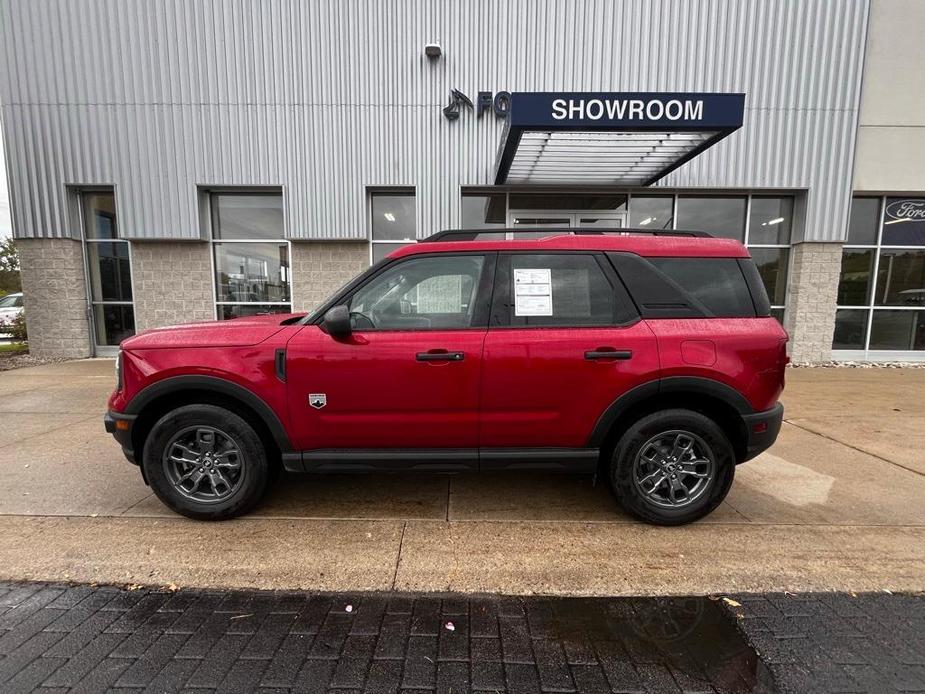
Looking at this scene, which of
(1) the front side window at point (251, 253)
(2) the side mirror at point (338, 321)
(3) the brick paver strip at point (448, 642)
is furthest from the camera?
(1) the front side window at point (251, 253)

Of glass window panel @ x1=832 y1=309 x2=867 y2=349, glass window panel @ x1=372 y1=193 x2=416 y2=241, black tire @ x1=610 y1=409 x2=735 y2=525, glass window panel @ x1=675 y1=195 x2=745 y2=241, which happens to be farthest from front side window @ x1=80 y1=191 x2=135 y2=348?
glass window panel @ x1=832 y1=309 x2=867 y2=349

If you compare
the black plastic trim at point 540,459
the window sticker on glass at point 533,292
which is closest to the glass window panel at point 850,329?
the black plastic trim at point 540,459

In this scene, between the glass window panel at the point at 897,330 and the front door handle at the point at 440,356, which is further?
the glass window panel at the point at 897,330

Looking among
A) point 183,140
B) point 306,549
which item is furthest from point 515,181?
point 306,549

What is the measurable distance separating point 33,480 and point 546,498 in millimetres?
4289

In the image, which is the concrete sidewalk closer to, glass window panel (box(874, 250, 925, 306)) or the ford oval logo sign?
glass window panel (box(874, 250, 925, 306))

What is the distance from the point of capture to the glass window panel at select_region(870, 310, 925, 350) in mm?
9891

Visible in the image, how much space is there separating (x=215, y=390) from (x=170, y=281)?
8210 mm

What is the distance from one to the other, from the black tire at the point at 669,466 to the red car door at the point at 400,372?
1.02m

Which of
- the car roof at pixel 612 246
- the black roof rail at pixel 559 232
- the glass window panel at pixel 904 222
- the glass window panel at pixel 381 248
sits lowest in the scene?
the car roof at pixel 612 246

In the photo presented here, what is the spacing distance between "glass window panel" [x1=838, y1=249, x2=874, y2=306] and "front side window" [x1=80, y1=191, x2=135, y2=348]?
1538cm

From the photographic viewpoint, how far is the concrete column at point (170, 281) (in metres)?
9.50

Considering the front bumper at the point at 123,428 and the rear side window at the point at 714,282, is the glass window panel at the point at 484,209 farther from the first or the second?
the front bumper at the point at 123,428

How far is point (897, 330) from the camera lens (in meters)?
9.95
